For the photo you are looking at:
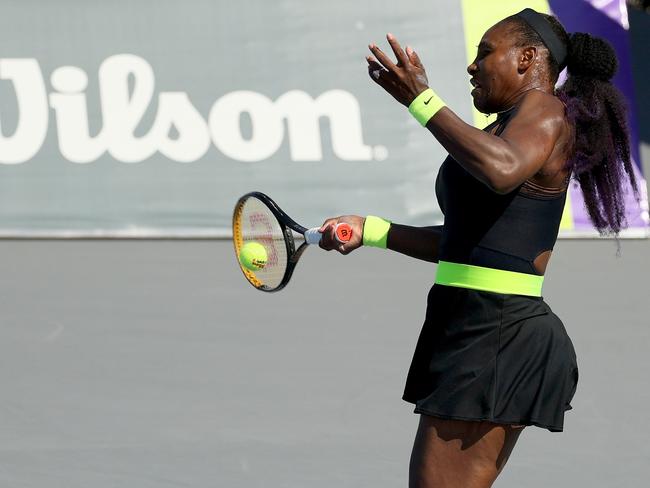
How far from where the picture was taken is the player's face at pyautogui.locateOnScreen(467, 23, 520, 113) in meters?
2.51

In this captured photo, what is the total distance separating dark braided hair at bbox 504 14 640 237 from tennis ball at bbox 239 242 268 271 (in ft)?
3.00

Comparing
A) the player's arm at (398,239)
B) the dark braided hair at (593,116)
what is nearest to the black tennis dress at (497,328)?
the dark braided hair at (593,116)

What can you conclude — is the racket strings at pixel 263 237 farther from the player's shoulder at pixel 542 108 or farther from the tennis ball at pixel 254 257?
the player's shoulder at pixel 542 108

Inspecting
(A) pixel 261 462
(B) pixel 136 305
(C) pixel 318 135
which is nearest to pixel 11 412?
(A) pixel 261 462

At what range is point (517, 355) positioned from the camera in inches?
99.2

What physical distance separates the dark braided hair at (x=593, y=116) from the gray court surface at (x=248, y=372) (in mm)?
1554

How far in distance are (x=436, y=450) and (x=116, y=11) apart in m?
5.84

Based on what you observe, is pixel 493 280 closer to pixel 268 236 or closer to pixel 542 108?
pixel 542 108

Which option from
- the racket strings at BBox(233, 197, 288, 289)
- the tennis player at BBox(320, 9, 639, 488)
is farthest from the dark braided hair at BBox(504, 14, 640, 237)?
the racket strings at BBox(233, 197, 288, 289)

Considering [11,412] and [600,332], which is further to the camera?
[600,332]

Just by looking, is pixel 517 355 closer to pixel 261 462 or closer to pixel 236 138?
pixel 261 462

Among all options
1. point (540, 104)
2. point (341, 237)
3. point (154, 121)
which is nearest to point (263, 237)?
point (341, 237)

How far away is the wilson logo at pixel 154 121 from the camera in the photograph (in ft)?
24.9

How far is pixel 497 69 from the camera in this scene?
8.25 ft
